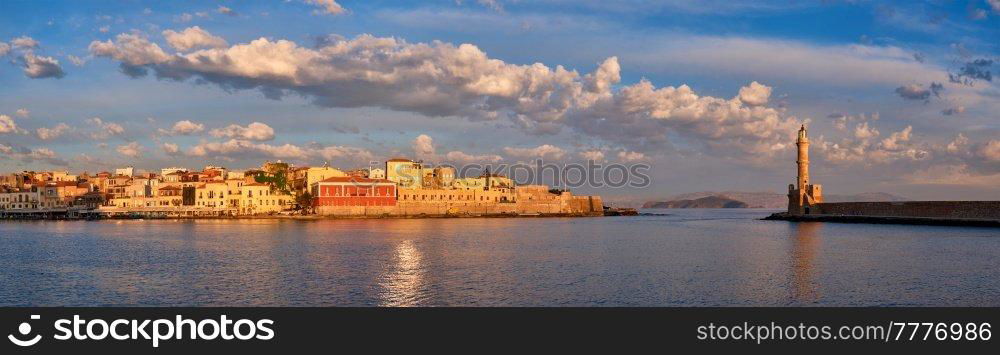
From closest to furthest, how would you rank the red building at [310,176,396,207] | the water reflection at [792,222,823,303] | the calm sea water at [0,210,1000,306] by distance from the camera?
the calm sea water at [0,210,1000,306] → the water reflection at [792,222,823,303] → the red building at [310,176,396,207]

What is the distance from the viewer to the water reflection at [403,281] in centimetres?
1847

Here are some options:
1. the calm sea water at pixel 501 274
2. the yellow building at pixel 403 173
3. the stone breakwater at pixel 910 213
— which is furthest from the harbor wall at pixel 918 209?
the yellow building at pixel 403 173

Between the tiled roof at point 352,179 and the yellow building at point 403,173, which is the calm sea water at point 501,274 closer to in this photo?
the tiled roof at point 352,179

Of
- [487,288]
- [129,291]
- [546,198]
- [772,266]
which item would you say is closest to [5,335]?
[129,291]

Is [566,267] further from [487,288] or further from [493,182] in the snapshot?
[493,182]

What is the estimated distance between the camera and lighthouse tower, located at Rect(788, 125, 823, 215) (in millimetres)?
75625

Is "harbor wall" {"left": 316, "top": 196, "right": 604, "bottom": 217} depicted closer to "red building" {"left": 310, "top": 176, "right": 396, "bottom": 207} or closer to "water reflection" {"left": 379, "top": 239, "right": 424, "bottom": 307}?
"red building" {"left": 310, "top": 176, "right": 396, "bottom": 207}

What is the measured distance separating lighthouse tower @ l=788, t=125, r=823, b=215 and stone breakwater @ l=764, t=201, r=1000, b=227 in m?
0.53

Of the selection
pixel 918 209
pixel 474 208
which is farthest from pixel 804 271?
pixel 474 208

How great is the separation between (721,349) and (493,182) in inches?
4028

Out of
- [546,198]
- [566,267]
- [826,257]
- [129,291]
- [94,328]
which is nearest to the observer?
[94,328]

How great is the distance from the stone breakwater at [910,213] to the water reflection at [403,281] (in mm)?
45397

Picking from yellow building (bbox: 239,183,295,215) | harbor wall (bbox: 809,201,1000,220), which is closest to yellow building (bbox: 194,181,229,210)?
yellow building (bbox: 239,183,295,215)

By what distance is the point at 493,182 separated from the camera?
114 m
